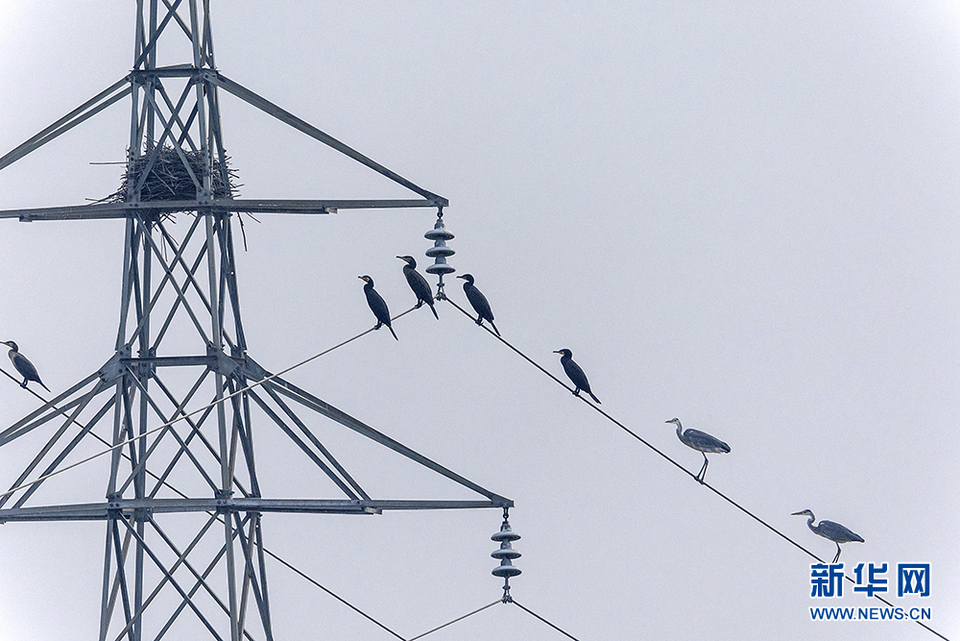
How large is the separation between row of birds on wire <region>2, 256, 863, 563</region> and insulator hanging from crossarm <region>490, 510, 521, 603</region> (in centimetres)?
221

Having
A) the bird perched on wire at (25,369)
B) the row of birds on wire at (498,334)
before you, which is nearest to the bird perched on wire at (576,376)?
the row of birds on wire at (498,334)

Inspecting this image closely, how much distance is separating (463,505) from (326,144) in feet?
14.2

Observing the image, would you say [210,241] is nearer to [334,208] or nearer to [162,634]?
[334,208]

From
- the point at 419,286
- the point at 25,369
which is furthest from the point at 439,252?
the point at 25,369

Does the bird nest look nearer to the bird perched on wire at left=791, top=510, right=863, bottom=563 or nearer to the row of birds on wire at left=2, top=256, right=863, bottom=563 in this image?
the row of birds on wire at left=2, top=256, right=863, bottom=563

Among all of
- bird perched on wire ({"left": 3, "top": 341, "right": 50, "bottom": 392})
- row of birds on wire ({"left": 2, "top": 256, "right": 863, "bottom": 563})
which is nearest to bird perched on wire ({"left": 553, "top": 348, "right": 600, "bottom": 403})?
row of birds on wire ({"left": 2, "top": 256, "right": 863, "bottom": 563})

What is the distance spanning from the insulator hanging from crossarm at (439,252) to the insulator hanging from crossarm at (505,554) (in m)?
2.65

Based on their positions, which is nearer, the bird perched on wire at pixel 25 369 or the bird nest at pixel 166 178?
the bird nest at pixel 166 178

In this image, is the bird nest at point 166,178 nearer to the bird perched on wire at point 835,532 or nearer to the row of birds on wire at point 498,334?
the row of birds on wire at point 498,334

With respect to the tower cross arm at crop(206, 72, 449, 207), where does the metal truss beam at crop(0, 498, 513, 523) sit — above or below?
below

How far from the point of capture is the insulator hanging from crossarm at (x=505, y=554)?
35875mm

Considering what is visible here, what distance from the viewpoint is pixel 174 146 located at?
119ft

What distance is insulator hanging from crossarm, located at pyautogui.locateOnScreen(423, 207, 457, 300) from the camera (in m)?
35.2

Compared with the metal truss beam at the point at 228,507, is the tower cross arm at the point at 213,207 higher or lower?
higher
